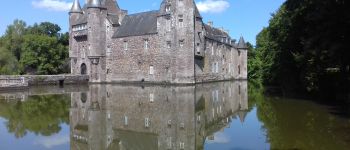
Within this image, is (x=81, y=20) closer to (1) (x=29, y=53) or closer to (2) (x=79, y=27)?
(2) (x=79, y=27)

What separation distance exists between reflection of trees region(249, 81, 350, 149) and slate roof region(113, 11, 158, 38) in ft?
83.3

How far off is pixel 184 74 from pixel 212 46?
38.5 ft

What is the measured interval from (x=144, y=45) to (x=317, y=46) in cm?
2479

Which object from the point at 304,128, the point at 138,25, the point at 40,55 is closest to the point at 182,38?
the point at 138,25

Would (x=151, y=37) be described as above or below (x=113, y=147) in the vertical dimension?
above

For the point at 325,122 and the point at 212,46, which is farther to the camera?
the point at 212,46

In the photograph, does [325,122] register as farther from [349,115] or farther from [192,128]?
[192,128]

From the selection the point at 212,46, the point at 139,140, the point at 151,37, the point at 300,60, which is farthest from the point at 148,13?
the point at 139,140

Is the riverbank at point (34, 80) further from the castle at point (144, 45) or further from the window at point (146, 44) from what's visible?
the window at point (146, 44)

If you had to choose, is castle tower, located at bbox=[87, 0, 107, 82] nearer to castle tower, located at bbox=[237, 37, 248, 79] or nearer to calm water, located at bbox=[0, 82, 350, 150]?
calm water, located at bbox=[0, 82, 350, 150]

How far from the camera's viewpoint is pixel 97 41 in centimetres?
4609

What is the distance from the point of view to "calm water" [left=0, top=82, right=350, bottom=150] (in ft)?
36.7

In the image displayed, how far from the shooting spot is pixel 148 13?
44.7m

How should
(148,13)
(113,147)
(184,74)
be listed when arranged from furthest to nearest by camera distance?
1. (148,13)
2. (184,74)
3. (113,147)
